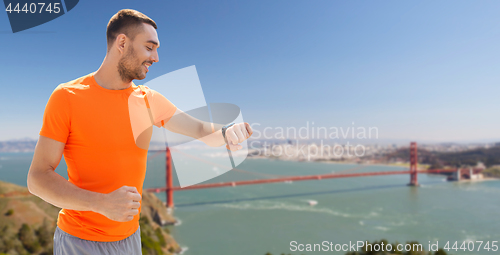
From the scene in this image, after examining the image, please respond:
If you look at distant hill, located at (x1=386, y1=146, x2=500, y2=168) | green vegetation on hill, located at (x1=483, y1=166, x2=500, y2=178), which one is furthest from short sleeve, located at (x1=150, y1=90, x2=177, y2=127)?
green vegetation on hill, located at (x1=483, y1=166, x2=500, y2=178)

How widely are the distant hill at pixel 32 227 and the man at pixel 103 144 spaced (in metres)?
7.42

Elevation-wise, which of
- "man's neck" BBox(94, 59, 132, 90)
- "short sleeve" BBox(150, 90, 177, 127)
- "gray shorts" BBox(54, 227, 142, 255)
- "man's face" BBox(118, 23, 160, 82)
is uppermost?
"man's face" BBox(118, 23, 160, 82)

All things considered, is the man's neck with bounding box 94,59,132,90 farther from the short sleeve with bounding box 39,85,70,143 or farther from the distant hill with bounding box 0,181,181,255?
the distant hill with bounding box 0,181,181,255

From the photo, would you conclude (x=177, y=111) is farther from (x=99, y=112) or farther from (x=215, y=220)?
(x=215, y=220)

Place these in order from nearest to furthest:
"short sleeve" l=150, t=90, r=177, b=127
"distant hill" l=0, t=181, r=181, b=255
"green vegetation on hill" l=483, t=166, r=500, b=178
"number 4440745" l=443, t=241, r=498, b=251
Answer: "short sleeve" l=150, t=90, r=177, b=127
"distant hill" l=0, t=181, r=181, b=255
"number 4440745" l=443, t=241, r=498, b=251
"green vegetation on hill" l=483, t=166, r=500, b=178

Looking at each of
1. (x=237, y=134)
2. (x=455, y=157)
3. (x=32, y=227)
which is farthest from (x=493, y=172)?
(x=237, y=134)

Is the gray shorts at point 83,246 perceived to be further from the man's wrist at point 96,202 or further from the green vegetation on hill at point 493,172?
the green vegetation on hill at point 493,172

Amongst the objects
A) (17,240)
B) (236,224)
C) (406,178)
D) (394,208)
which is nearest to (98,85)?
(17,240)

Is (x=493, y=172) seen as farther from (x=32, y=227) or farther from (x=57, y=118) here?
(x=57, y=118)

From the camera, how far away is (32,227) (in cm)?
860

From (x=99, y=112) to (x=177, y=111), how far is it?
5.8 inches

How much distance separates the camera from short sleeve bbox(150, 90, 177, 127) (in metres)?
0.50

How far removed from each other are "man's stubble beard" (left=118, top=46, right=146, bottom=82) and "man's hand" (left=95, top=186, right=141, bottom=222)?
0.51 feet

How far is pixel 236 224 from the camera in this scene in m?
13.6
